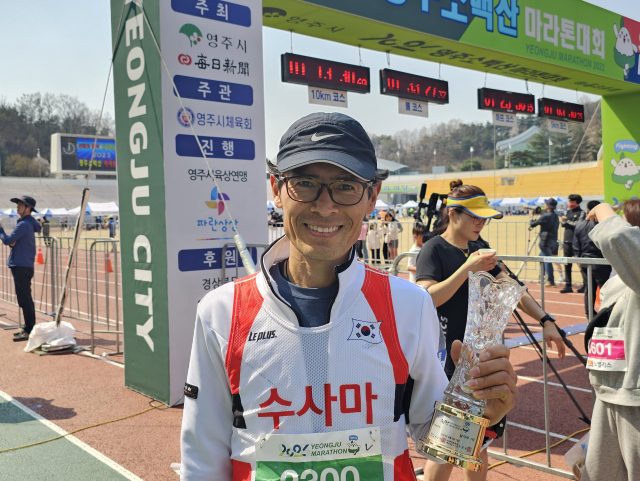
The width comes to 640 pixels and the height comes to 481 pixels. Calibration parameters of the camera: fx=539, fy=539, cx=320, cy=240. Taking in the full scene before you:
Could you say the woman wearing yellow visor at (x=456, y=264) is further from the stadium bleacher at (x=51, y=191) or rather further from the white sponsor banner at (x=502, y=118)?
the stadium bleacher at (x=51, y=191)

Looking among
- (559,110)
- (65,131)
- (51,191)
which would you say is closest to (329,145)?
(559,110)

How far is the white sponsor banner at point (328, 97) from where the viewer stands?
33.1ft

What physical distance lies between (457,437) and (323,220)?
66cm

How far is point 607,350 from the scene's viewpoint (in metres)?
2.71

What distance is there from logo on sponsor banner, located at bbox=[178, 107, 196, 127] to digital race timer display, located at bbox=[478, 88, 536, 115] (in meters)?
9.78

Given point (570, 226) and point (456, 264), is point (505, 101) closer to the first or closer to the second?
point (570, 226)

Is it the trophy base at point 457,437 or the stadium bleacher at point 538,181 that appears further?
the stadium bleacher at point 538,181

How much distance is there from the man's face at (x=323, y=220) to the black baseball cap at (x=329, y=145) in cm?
5

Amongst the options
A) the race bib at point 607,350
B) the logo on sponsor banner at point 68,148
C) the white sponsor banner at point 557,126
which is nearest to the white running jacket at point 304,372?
the race bib at point 607,350

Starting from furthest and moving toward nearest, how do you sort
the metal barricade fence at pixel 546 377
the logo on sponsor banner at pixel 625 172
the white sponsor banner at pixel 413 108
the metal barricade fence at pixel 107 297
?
1. the logo on sponsor banner at pixel 625 172
2. the white sponsor banner at pixel 413 108
3. the metal barricade fence at pixel 107 297
4. the metal barricade fence at pixel 546 377

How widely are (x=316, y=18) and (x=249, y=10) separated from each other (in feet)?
11.8

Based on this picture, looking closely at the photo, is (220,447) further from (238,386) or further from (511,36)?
(511,36)

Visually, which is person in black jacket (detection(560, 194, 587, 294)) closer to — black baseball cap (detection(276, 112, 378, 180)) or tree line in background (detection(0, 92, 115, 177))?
black baseball cap (detection(276, 112, 378, 180))

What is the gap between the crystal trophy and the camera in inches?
54.2
